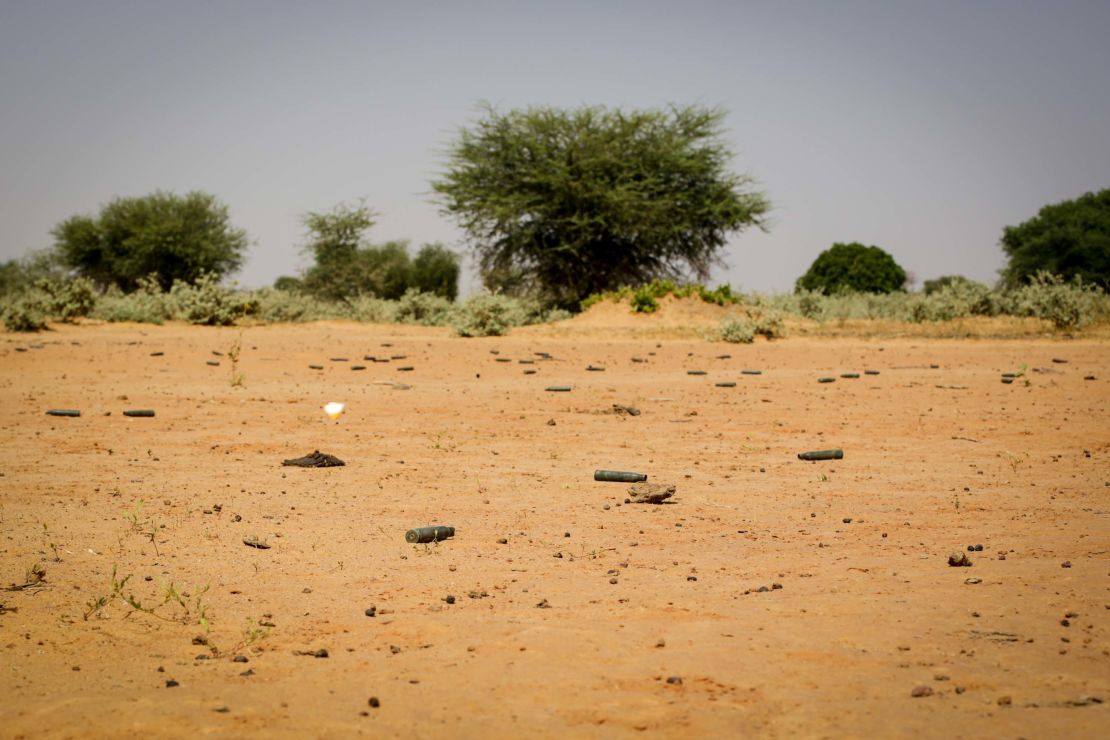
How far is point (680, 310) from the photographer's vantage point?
2173 centimetres

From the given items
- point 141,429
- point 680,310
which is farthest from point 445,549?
point 680,310

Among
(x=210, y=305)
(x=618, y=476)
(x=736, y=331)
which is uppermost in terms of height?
(x=210, y=305)

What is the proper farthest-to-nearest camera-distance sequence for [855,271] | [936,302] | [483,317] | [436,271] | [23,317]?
[855,271] < [436,271] < [936,302] < [483,317] < [23,317]

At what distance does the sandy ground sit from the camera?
323 cm

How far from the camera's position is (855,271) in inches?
1977

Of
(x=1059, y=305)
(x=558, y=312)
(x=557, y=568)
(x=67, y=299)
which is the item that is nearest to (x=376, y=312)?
(x=558, y=312)

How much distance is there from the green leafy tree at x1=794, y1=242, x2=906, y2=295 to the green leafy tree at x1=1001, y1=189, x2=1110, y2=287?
25.9 ft

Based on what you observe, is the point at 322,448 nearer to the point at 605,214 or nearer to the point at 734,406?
the point at 734,406

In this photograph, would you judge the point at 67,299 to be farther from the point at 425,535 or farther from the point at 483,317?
the point at 425,535

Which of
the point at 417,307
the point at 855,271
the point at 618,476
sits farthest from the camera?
the point at 855,271

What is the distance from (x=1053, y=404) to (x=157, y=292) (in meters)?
19.0

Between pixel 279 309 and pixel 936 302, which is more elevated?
pixel 936 302

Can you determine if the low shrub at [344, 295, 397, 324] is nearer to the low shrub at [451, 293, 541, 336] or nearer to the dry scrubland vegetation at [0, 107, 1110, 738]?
the low shrub at [451, 293, 541, 336]

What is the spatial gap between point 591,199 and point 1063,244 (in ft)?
67.8
